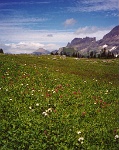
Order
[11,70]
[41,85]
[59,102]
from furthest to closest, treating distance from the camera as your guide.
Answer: [11,70]
[41,85]
[59,102]

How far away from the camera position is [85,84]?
27.7 metres

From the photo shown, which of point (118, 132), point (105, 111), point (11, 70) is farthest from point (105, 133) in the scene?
point (11, 70)

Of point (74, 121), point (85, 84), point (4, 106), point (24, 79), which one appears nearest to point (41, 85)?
point (24, 79)

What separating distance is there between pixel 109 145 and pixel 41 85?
12582 millimetres

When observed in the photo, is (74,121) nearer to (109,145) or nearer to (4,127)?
(109,145)

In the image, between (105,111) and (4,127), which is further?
(105,111)

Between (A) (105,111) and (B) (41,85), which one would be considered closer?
(A) (105,111)

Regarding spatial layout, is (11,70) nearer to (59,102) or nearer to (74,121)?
(59,102)

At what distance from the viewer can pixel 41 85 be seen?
24.7 meters

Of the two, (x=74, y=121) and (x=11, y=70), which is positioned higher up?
(x=11, y=70)

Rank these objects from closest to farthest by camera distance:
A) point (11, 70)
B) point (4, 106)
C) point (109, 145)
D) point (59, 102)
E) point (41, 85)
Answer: point (109, 145) → point (4, 106) → point (59, 102) → point (41, 85) → point (11, 70)

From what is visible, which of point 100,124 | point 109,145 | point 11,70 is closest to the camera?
point 109,145

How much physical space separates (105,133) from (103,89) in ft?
39.5

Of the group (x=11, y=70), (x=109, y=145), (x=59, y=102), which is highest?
(x=11, y=70)
